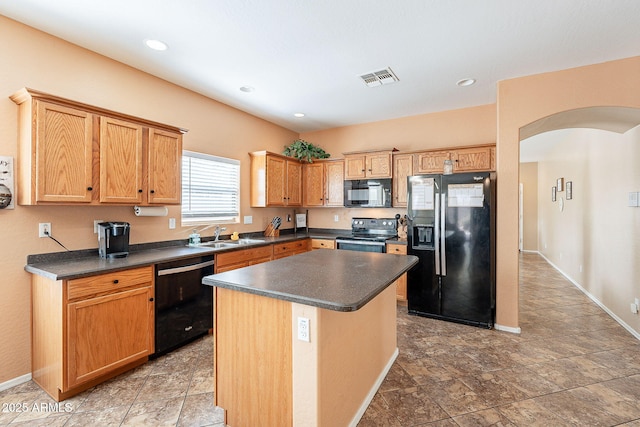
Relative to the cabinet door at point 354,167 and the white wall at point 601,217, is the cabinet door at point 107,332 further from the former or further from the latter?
the white wall at point 601,217

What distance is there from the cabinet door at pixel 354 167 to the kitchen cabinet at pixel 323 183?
0.15m

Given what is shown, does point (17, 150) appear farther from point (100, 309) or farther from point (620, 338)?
point (620, 338)

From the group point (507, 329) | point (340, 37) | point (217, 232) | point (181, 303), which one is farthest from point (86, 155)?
point (507, 329)

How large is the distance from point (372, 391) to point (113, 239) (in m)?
2.58

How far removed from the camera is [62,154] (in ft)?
7.41

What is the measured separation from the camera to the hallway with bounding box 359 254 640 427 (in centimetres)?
197

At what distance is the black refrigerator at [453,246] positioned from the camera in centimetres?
337

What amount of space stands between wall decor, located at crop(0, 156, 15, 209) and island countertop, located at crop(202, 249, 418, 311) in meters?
1.78

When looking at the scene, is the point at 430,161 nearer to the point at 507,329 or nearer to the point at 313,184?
the point at 313,184

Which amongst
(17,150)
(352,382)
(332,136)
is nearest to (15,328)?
(17,150)

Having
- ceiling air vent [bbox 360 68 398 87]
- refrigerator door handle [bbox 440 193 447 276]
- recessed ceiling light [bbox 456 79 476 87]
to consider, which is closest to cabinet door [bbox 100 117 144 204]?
ceiling air vent [bbox 360 68 398 87]

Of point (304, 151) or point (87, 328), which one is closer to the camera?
point (87, 328)

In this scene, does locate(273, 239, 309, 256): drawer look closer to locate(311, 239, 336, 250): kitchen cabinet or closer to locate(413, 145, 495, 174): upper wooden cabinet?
locate(311, 239, 336, 250): kitchen cabinet

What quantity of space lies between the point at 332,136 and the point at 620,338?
4676 mm
